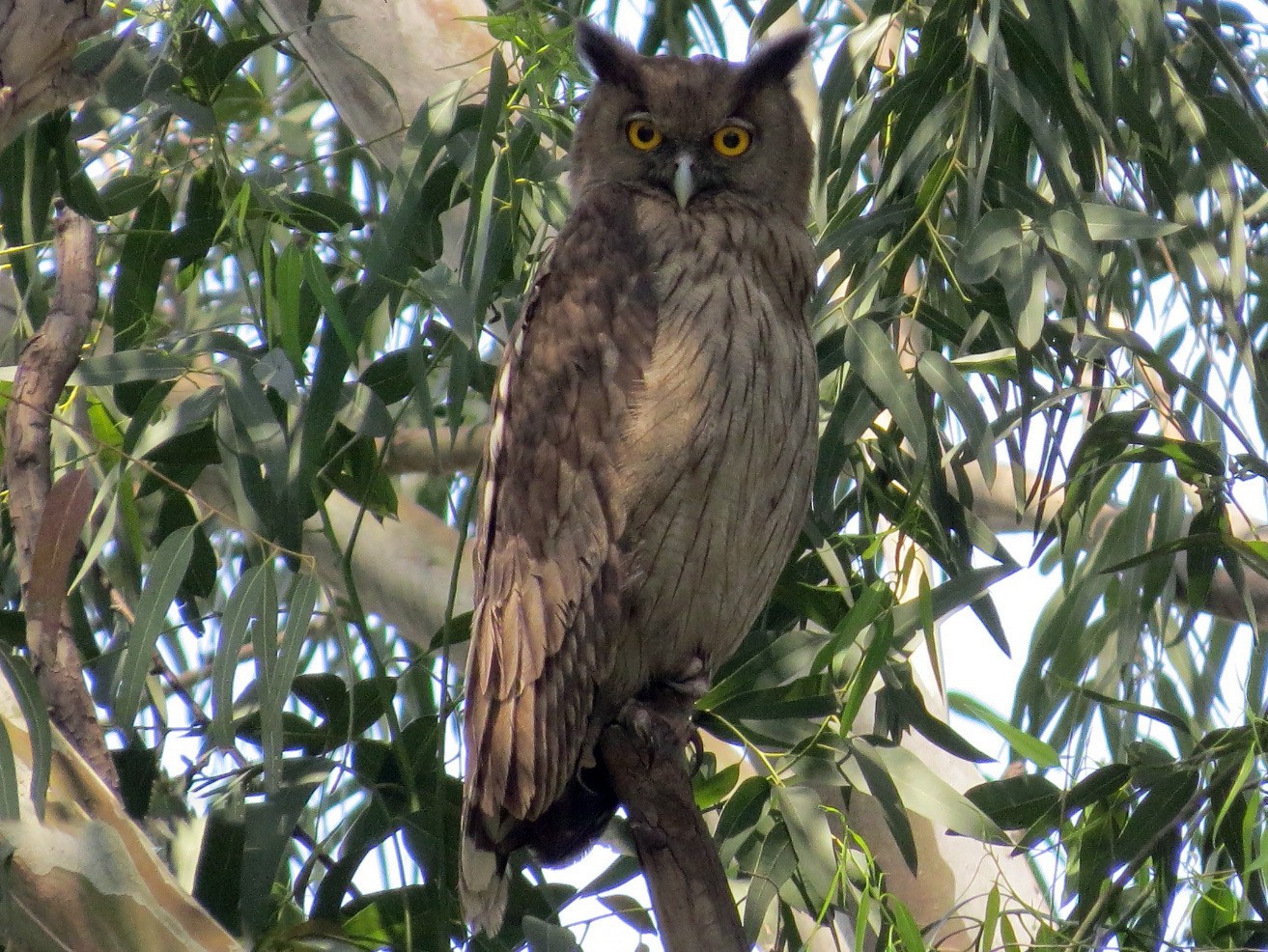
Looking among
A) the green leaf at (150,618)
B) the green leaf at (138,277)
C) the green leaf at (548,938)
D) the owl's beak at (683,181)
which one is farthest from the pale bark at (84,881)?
the owl's beak at (683,181)

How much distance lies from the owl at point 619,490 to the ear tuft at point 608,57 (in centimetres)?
21

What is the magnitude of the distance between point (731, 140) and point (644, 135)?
0.13 m

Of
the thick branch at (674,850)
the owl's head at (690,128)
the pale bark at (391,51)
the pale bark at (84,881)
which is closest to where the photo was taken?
the pale bark at (84,881)

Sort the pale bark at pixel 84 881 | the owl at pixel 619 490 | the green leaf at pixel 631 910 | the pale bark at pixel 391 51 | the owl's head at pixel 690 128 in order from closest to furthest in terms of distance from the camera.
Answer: the pale bark at pixel 84 881 → the owl at pixel 619 490 → the green leaf at pixel 631 910 → the owl's head at pixel 690 128 → the pale bark at pixel 391 51

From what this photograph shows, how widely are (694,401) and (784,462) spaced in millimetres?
163

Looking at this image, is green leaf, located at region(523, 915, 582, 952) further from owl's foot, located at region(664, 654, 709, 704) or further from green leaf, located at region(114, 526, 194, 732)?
green leaf, located at region(114, 526, 194, 732)

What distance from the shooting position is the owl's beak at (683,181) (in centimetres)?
214

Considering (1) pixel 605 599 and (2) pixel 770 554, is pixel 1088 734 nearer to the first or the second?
(2) pixel 770 554

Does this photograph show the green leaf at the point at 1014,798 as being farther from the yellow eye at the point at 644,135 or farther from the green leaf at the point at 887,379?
the yellow eye at the point at 644,135

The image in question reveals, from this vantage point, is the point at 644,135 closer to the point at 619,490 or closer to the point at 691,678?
the point at 619,490

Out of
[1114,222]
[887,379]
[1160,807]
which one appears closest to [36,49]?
[887,379]

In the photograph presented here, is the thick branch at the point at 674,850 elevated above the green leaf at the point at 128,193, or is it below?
below

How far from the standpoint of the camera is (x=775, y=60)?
7.84 feet

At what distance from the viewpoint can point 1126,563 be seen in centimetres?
185
